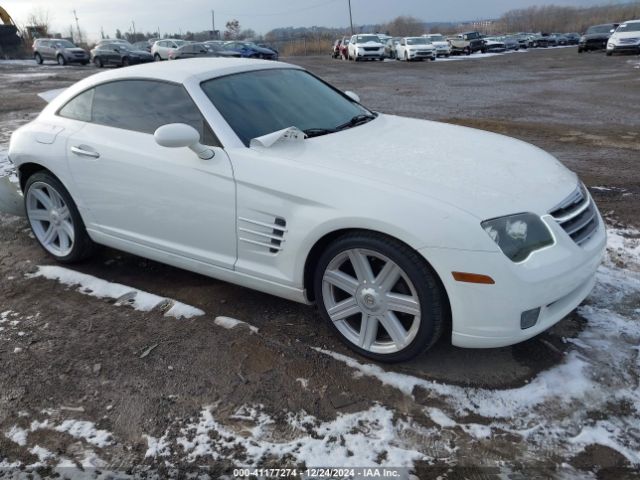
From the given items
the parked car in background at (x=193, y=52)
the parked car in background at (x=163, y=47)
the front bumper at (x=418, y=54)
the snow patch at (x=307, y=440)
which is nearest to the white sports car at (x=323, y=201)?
the snow patch at (x=307, y=440)

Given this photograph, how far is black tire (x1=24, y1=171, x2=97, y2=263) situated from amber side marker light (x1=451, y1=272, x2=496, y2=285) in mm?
2879

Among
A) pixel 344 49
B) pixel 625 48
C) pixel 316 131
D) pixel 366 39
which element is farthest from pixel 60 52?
pixel 316 131

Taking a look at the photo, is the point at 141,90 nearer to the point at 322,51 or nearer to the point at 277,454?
the point at 277,454

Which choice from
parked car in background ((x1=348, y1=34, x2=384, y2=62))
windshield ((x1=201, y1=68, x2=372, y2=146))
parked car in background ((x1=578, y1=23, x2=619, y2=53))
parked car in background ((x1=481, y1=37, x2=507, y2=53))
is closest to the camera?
windshield ((x1=201, y1=68, x2=372, y2=146))

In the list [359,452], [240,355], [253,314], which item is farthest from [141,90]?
[359,452]

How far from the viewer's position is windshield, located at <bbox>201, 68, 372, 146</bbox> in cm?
330

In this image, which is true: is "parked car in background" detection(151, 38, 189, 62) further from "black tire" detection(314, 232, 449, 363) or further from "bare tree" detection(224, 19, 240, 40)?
"bare tree" detection(224, 19, 240, 40)

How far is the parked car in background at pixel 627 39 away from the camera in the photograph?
26062 millimetres

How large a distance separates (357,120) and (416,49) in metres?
30.3

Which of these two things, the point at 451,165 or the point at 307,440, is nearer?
the point at 307,440

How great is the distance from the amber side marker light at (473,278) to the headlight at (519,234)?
0.49ft

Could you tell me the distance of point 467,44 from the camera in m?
39.2

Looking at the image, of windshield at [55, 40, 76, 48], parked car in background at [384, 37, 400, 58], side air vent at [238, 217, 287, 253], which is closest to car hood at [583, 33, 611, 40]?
parked car in background at [384, 37, 400, 58]

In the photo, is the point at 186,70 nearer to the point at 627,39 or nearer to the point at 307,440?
the point at 307,440
